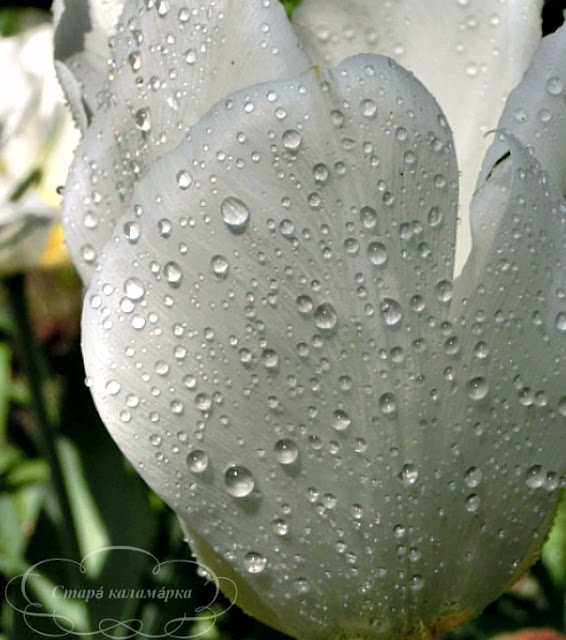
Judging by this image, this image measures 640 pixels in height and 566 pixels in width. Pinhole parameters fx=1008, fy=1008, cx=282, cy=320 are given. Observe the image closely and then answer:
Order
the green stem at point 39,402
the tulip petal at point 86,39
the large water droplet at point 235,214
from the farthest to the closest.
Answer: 1. the green stem at point 39,402
2. the tulip petal at point 86,39
3. the large water droplet at point 235,214

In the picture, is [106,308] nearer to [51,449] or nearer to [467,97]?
[467,97]

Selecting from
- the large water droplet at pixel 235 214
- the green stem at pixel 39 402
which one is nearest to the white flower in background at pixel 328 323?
the large water droplet at pixel 235 214

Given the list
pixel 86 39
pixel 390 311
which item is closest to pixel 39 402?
pixel 86 39

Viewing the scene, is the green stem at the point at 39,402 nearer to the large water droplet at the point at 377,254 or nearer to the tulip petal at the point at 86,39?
the tulip petal at the point at 86,39

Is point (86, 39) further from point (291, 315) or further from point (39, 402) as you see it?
point (39, 402)

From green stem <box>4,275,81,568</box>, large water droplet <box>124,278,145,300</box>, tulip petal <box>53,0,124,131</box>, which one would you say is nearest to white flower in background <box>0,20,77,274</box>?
green stem <box>4,275,81,568</box>

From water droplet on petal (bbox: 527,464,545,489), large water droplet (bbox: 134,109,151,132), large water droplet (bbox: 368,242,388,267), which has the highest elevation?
large water droplet (bbox: 134,109,151,132)

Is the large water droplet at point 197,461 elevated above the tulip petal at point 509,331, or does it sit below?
below

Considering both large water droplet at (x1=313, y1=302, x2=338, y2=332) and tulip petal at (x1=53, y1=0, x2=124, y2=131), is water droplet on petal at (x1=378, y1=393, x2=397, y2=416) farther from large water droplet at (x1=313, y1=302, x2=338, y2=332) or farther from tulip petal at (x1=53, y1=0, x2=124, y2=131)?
tulip petal at (x1=53, y1=0, x2=124, y2=131)
